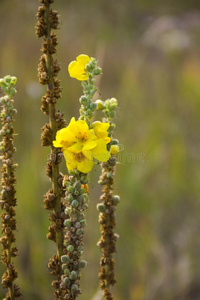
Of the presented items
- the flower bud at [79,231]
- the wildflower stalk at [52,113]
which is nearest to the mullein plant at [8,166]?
the wildflower stalk at [52,113]

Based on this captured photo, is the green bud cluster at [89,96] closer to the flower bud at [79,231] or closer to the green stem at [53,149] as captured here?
the green stem at [53,149]

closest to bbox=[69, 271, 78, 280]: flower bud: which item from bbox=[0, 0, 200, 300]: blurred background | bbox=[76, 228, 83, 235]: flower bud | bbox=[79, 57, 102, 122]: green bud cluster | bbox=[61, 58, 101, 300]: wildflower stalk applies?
bbox=[61, 58, 101, 300]: wildflower stalk

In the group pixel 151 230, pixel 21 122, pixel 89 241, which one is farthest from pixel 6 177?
pixel 21 122

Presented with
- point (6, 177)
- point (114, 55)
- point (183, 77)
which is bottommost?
point (6, 177)

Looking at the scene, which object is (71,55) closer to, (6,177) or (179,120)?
(179,120)

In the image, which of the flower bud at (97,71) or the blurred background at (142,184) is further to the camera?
the blurred background at (142,184)
